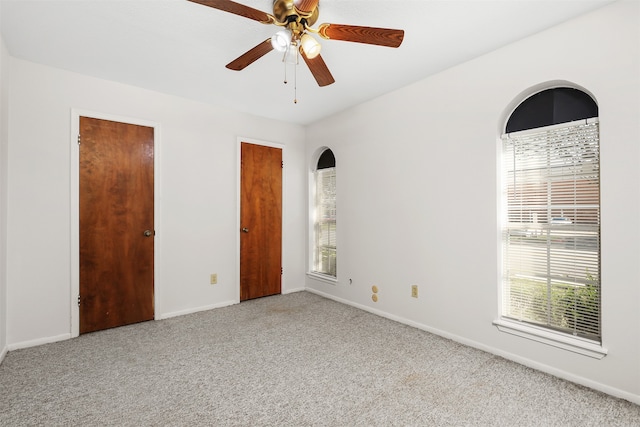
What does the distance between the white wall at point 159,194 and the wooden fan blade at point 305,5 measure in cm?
236

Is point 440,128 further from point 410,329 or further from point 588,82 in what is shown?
point 410,329

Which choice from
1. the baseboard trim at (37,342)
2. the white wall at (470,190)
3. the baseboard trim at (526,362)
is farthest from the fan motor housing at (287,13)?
the baseboard trim at (37,342)

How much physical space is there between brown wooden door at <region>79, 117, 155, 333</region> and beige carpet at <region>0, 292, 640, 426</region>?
280 millimetres

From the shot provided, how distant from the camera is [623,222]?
1937 millimetres

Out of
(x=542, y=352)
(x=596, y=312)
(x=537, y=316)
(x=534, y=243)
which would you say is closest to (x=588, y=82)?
(x=534, y=243)

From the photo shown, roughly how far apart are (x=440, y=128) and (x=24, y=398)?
3.69 m

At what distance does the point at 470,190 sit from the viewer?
2695 millimetres

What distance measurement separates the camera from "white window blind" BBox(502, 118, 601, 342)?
7.06ft

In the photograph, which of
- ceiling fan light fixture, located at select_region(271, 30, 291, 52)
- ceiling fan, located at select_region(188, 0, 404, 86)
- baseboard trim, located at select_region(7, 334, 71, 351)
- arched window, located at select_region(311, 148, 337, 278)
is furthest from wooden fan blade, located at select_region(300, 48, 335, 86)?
baseboard trim, located at select_region(7, 334, 71, 351)

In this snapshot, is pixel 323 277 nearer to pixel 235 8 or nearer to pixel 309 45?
pixel 309 45

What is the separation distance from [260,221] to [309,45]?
2688 millimetres

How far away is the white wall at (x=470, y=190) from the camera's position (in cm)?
194

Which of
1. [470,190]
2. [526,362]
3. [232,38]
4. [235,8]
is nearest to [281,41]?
[235,8]

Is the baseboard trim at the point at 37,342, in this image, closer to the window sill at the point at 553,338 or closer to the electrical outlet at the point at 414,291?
the electrical outlet at the point at 414,291
